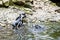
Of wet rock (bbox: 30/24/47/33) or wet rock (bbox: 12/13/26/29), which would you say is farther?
wet rock (bbox: 12/13/26/29)

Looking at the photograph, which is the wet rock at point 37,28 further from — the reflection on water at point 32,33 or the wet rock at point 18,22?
the wet rock at point 18,22

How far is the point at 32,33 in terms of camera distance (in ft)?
25.9

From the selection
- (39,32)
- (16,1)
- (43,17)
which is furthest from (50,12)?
(39,32)

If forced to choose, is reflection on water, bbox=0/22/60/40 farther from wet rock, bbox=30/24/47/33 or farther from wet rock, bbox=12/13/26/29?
wet rock, bbox=12/13/26/29

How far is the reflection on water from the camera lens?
291 inches

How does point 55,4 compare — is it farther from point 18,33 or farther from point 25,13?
point 18,33

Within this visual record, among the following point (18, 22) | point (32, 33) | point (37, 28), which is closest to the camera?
point (32, 33)

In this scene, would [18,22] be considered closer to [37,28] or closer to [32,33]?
[37,28]

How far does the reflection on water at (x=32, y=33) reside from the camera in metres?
7.38

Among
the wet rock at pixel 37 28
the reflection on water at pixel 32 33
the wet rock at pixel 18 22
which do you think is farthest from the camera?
the wet rock at pixel 18 22

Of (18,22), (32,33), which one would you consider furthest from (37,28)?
(18,22)

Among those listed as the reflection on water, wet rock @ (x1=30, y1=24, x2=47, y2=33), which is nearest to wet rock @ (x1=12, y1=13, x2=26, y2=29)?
the reflection on water

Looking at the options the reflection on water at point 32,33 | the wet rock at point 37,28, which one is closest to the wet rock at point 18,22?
the reflection on water at point 32,33

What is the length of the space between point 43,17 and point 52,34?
2522mm
